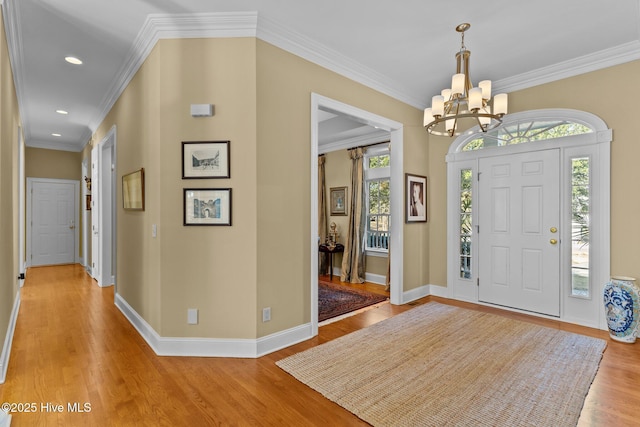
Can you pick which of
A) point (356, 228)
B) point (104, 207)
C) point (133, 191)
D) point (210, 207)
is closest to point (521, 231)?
point (356, 228)

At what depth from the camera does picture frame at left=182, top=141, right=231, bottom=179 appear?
9.20 ft

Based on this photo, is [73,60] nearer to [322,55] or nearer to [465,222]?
[322,55]

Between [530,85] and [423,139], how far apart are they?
4.72 feet

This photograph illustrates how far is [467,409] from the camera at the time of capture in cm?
208

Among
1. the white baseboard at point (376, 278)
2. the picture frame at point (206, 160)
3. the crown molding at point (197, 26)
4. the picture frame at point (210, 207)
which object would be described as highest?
the crown molding at point (197, 26)

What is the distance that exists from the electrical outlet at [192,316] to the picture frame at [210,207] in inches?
30.0

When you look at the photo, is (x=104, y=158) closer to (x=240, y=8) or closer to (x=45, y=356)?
(x=45, y=356)

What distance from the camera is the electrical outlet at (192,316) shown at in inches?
111

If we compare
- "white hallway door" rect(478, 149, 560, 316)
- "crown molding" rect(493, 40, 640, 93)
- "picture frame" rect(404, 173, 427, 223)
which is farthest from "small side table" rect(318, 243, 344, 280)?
"crown molding" rect(493, 40, 640, 93)

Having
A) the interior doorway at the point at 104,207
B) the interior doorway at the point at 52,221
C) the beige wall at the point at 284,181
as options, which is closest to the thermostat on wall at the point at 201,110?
the beige wall at the point at 284,181

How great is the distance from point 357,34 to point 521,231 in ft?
10.1

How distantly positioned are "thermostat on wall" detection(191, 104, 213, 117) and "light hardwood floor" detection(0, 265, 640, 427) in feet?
6.82

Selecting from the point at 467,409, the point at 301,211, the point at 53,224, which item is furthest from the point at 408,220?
the point at 53,224

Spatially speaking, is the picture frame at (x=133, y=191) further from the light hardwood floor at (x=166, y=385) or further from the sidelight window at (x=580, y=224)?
the sidelight window at (x=580, y=224)
